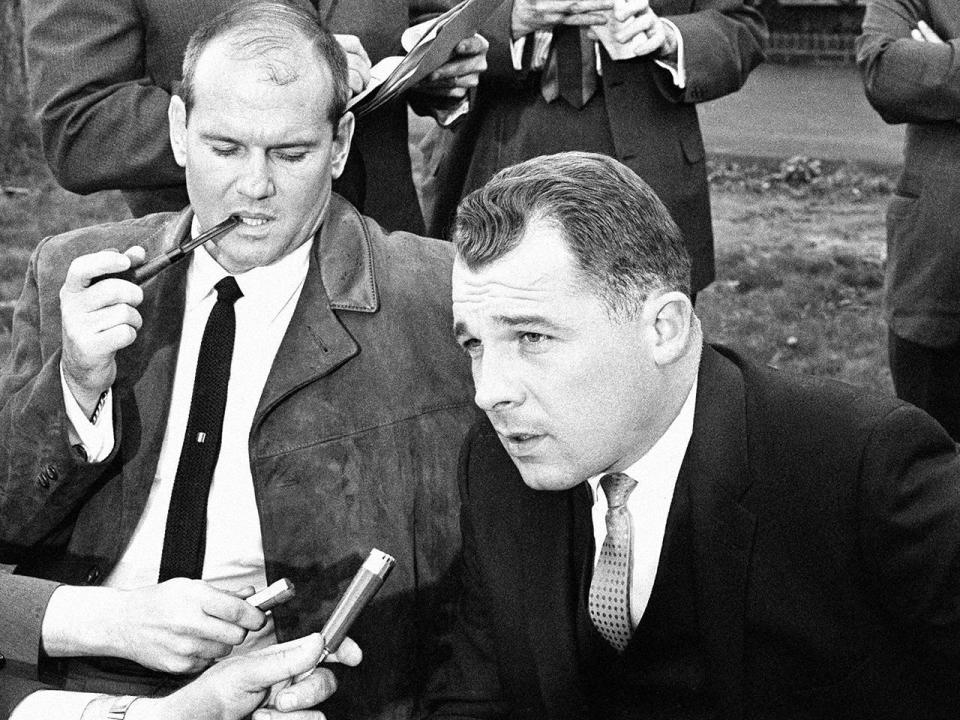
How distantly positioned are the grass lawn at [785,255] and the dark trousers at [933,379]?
1.11 metres

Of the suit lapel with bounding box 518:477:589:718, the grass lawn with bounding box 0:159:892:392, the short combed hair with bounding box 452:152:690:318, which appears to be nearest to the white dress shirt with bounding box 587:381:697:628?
the suit lapel with bounding box 518:477:589:718

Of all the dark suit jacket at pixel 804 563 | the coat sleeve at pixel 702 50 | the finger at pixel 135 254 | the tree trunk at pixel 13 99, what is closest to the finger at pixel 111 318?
the finger at pixel 135 254

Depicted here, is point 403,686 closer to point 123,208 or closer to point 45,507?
point 45,507

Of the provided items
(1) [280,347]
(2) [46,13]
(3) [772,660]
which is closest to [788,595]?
(3) [772,660]

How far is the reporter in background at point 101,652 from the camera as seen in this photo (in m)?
2.28

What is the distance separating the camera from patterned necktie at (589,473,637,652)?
2.46 m

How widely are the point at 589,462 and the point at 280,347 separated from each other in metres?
0.80

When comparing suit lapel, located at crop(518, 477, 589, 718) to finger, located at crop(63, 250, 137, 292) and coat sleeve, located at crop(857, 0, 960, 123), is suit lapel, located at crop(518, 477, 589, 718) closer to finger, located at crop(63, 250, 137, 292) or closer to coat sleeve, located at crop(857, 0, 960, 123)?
finger, located at crop(63, 250, 137, 292)

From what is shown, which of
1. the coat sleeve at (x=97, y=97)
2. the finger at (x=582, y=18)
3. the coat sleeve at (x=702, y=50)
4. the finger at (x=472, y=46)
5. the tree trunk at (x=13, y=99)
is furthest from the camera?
the tree trunk at (x=13, y=99)

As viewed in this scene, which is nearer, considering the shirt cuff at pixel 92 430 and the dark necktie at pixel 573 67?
the shirt cuff at pixel 92 430

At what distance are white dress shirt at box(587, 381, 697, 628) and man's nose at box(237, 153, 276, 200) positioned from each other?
0.95 metres

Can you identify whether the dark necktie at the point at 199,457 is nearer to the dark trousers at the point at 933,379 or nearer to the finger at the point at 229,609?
the finger at the point at 229,609

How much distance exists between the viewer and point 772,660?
93.9 inches

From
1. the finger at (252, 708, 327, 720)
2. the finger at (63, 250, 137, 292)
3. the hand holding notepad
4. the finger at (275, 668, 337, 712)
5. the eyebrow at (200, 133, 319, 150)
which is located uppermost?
the hand holding notepad
